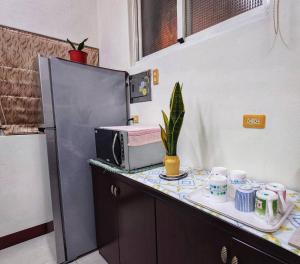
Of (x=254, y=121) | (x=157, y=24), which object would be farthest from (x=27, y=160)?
(x=254, y=121)

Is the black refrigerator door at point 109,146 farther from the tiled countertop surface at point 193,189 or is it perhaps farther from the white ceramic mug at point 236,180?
the white ceramic mug at point 236,180

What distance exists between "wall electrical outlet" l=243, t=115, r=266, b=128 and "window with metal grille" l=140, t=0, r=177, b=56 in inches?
37.0

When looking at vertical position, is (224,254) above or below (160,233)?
above

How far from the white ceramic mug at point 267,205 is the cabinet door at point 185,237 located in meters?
0.16

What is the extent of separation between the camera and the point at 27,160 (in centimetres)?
200

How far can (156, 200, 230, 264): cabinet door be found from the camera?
782 mm

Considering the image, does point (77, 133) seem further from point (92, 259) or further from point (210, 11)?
point (210, 11)

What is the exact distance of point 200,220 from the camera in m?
0.83

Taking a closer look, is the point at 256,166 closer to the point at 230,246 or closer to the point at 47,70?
the point at 230,246

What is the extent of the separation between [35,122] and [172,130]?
5.51 feet

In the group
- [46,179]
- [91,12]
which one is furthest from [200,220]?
[91,12]

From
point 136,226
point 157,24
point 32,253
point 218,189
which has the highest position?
point 157,24

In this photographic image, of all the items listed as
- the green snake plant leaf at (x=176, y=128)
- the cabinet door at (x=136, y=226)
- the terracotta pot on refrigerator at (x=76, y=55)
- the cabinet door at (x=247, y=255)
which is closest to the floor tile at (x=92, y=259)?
the cabinet door at (x=136, y=226)

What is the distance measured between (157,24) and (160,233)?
1.79 meters
